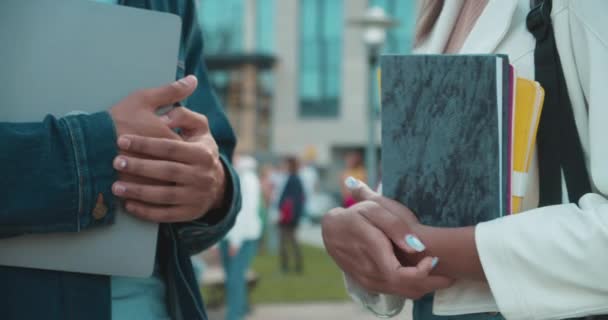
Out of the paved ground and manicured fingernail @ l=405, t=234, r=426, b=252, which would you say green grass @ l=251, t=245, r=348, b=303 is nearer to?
the paved ground

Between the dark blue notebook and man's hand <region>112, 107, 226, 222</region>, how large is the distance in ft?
1.11

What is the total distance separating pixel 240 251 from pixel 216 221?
6635 millimetres

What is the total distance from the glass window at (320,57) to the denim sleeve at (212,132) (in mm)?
34340

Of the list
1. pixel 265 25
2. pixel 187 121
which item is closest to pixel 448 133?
pixel 187 121

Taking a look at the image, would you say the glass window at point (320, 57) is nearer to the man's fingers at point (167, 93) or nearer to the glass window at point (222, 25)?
the glass window at point (222, 25)

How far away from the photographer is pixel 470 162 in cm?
134

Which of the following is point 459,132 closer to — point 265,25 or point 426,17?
point 426,17

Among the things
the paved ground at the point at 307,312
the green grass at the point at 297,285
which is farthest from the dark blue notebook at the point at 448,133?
the green grass at the point at 297,285

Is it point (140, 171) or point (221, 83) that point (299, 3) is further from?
point (140, 171)

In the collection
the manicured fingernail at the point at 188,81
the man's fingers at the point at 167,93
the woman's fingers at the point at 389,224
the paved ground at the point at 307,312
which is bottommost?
the paved ground at the point at 307,312

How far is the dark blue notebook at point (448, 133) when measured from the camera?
1324mm

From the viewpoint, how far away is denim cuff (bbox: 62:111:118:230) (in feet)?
4.34

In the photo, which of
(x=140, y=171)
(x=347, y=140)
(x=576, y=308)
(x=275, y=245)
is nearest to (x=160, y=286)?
(x=140, y=171)

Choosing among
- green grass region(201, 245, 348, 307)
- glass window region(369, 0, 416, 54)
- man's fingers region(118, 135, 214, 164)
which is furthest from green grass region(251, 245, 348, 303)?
glass window region(369, 0, 416, 54)
